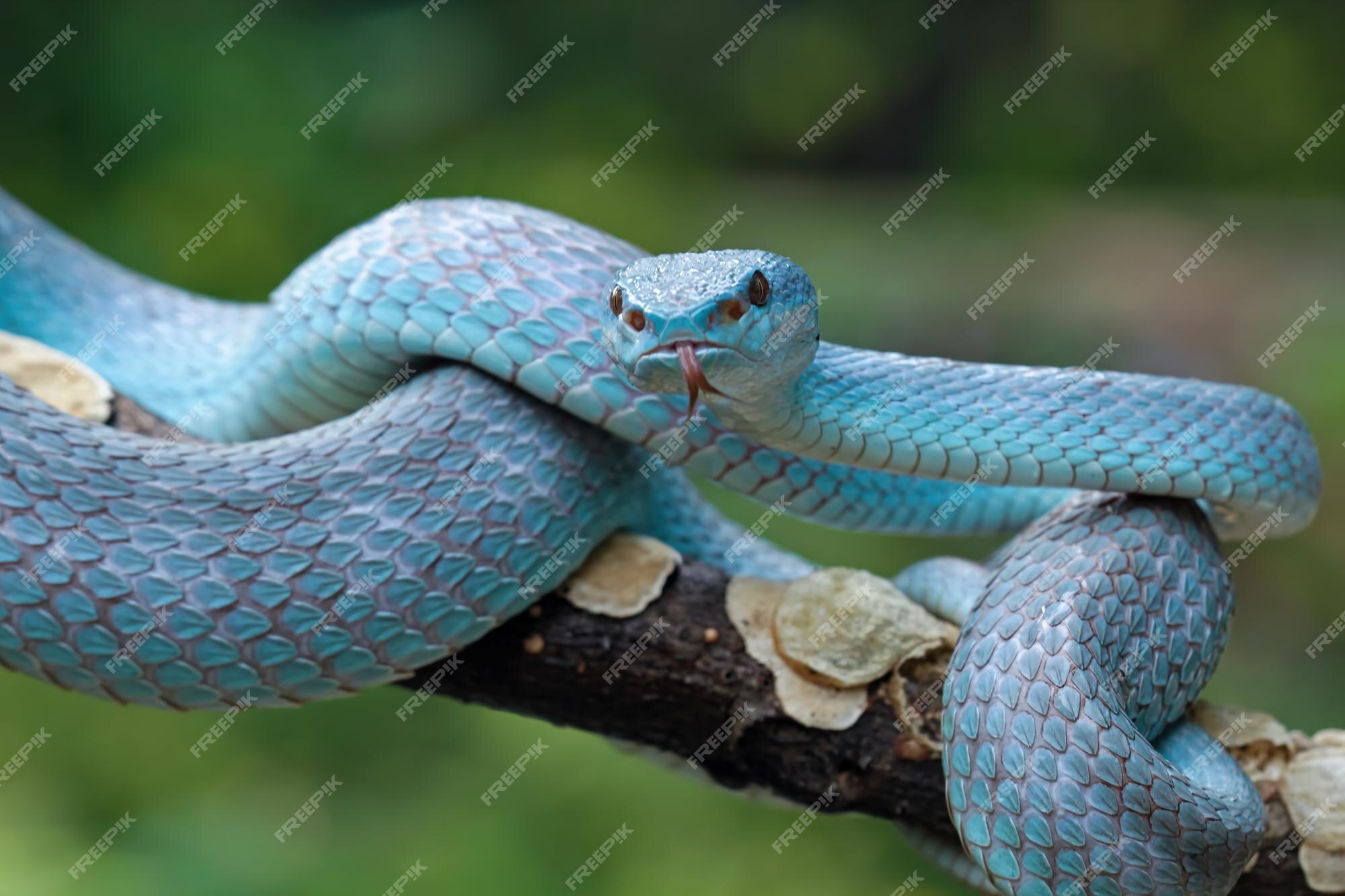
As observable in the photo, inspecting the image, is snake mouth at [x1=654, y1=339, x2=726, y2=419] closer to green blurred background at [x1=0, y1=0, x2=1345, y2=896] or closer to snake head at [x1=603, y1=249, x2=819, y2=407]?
snake head at [x1=603, y1=249, x2=819, y2=407]

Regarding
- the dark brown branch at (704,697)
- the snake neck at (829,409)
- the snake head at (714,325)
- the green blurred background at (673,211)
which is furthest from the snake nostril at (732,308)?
the green blurred background at (673,211)

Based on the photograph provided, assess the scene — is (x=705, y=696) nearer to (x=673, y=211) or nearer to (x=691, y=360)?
(x=691, y=360)

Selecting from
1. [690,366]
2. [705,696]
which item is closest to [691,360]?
[690,366]

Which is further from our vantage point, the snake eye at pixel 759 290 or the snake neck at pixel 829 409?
the snake neck at pixel 829 409

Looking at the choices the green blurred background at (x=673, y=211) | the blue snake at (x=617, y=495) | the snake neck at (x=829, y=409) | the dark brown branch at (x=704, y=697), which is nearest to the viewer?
the blue snake at (x=617, y=495)

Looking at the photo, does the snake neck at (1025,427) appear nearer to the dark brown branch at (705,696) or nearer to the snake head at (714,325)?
the snake head at (714,325)

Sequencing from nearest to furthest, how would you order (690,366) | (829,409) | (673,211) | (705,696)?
1. (690,366)
2. (829,409)
3. (705,696)
4. (673,211)
